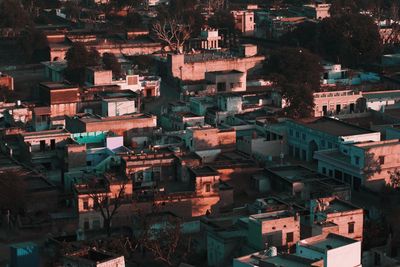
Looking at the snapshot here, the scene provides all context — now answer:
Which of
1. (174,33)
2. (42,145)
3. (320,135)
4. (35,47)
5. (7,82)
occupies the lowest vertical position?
(42,145)

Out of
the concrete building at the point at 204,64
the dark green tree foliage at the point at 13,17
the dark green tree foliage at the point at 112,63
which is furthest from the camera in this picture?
the dark green tree foliage at the point at 13,17

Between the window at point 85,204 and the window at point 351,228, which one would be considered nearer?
the window at point 351,228

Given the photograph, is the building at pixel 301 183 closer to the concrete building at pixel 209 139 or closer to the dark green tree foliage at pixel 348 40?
the concrete building at pixel 209 139

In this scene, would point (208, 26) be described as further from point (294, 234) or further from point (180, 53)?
point (294, 234)

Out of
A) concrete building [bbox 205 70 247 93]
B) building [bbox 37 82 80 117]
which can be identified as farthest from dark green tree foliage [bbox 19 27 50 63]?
building [bbox 37 82 80 117]

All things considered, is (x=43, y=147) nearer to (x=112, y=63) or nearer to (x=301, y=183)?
(x=301, y=183)

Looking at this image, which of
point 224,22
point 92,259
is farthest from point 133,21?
point 92,259

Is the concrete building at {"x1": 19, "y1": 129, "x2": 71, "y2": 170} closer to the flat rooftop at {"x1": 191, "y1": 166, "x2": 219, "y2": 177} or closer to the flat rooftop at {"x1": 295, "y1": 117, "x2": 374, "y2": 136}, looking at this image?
the flat rooftop at {"x1": 191, "y1": 166, "x2": 219, "y2": 177}

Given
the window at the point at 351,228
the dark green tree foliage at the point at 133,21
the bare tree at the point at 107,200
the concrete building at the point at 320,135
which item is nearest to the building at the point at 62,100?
the concrete building at the point at 320,135
